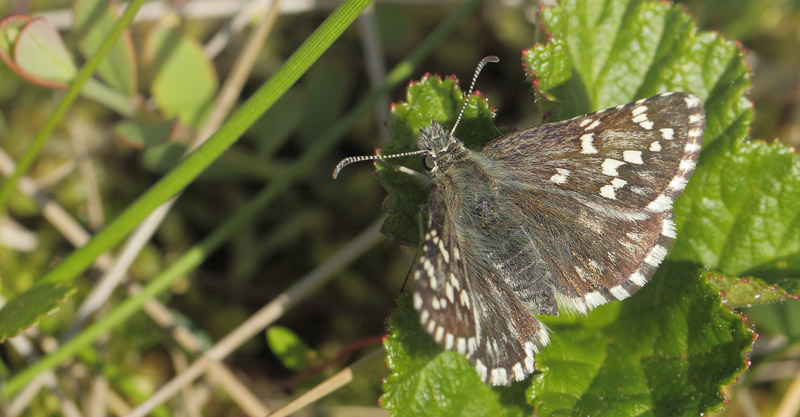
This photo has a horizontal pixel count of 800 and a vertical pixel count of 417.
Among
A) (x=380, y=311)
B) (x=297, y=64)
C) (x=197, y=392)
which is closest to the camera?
(x=297, y=64)

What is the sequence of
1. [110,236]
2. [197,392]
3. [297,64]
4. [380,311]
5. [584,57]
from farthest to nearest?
1. [380,311]
2. [197,392]
3. [584,57]
4. [110,236]
5. [297,64]

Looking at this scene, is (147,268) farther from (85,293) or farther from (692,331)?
(692,331)

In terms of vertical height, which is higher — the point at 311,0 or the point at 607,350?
the point at 311,0

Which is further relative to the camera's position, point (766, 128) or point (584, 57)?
point (766, 128)

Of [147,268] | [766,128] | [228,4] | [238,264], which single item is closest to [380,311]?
[238,264]

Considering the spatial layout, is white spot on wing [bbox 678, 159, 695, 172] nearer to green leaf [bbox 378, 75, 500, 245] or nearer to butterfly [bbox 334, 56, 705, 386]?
butterfly [bbox 334, 56, 705, 386]

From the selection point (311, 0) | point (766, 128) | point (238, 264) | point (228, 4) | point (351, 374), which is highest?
point (228, 4)

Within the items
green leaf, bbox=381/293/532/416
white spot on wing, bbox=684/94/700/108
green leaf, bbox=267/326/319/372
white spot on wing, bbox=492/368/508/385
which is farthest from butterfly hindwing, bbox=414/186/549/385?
green leaf, bbox=267/326/319/372
